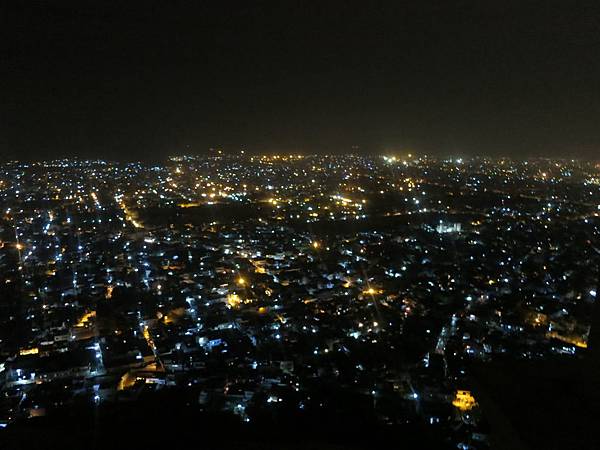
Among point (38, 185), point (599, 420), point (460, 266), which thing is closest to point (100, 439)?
point (599, 420)

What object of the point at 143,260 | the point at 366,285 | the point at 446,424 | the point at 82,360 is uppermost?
the point at 143,260

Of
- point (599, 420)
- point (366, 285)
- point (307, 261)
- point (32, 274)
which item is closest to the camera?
point (599, 420)

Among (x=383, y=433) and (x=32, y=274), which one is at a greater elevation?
(x=32, y=274)

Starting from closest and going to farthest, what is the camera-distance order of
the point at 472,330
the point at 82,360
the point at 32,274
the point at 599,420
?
the point at 599,420, the point at 82,360, the point at 472,330, the point at 32,274

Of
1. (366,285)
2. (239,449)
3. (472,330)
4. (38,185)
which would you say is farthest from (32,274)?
(38,185)

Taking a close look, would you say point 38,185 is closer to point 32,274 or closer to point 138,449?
point 32,274

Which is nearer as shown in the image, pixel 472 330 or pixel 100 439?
pixel 100 439
